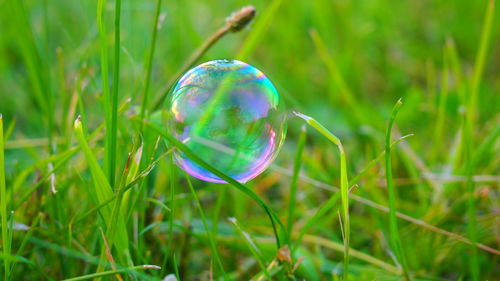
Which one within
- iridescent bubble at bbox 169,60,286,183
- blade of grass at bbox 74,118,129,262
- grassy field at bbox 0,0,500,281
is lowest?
grassy field at bbox 0,0,500,281

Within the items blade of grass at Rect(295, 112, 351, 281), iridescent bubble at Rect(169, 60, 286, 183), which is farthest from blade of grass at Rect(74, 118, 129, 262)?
blade of grass at Rect(295, 112, 351, 281)

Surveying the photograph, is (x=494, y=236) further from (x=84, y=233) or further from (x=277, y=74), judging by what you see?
(x=277, y=74)

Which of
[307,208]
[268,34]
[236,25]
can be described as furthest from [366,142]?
[268,34]

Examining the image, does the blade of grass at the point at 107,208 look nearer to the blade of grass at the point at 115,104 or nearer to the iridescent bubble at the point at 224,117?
the blade of grass at the point at 115,104

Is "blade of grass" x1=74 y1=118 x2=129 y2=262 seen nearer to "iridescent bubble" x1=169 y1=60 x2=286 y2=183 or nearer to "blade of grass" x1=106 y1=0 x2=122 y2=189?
"blade of grass" x1=106 y1=0 x2=122 y2=189

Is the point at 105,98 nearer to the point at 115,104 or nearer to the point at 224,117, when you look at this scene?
the point at 115,104
